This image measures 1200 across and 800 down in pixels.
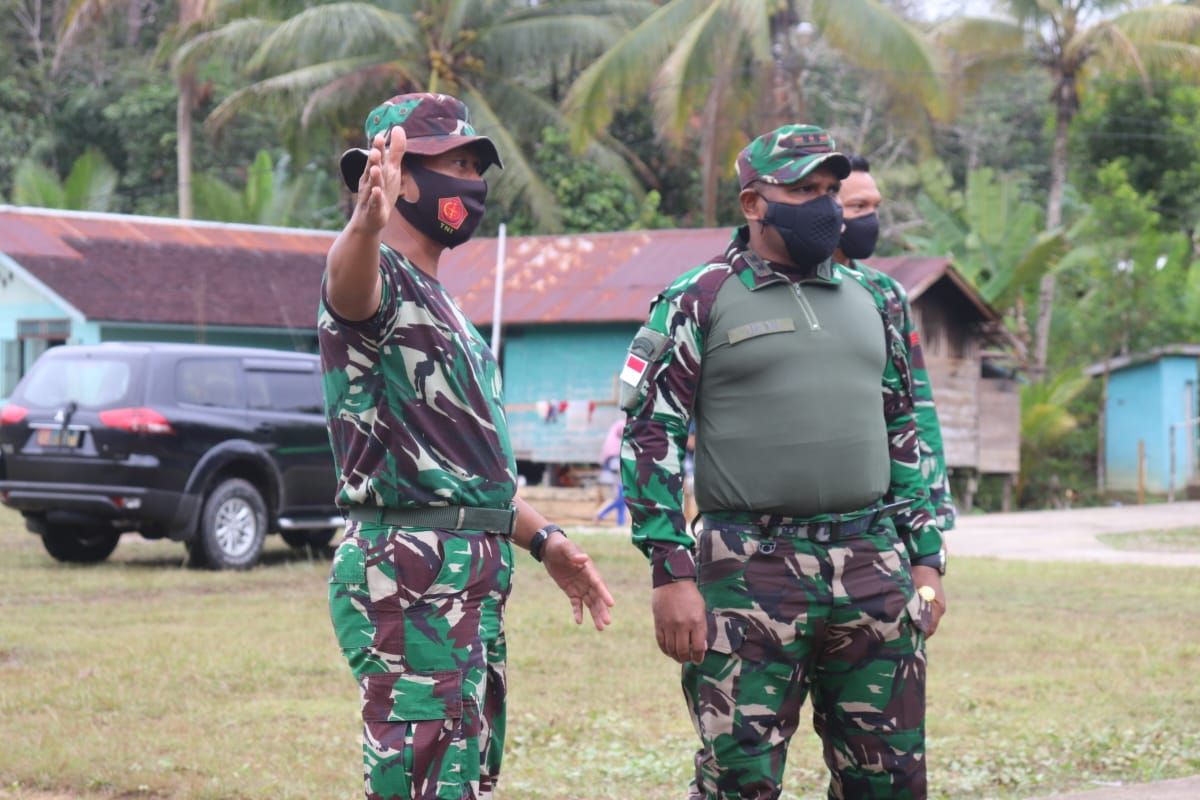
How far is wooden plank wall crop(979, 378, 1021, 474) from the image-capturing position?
2542cm

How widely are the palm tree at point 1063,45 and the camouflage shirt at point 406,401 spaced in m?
23.7

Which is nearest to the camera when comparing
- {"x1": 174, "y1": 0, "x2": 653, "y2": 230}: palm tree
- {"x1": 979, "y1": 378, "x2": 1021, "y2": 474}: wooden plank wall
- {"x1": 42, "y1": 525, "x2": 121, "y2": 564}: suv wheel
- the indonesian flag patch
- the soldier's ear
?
the indonesian flag patch

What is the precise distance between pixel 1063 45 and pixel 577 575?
84.2 feet

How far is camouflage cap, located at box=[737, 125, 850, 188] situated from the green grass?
45.1ft

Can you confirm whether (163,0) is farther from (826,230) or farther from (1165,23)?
(826,230)

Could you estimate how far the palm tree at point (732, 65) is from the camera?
973 inches

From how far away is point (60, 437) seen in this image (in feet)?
42.6

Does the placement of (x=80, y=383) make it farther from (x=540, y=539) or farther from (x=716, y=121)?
(x=716, y=121)

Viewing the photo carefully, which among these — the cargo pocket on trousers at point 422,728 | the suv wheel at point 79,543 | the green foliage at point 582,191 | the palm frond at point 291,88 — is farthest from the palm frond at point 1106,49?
the cargo pocket on trousers at point 422,728

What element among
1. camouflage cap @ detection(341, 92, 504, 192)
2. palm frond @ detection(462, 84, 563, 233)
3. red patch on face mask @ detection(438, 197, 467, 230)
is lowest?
red patch on face mask @ detection(438, 197, 467, 230)

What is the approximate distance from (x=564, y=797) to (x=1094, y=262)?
23.8m

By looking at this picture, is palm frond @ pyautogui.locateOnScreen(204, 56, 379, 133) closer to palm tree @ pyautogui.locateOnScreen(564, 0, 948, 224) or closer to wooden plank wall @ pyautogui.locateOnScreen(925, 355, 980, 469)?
palm tree @ pyautogui.locateOnScreen(564, 0, 948, 224)

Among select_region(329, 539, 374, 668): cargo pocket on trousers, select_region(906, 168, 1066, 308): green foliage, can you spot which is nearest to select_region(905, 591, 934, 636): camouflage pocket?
select_region(329, 539, 374, 668): cargo pocket on trousers

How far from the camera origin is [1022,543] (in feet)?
58.4
